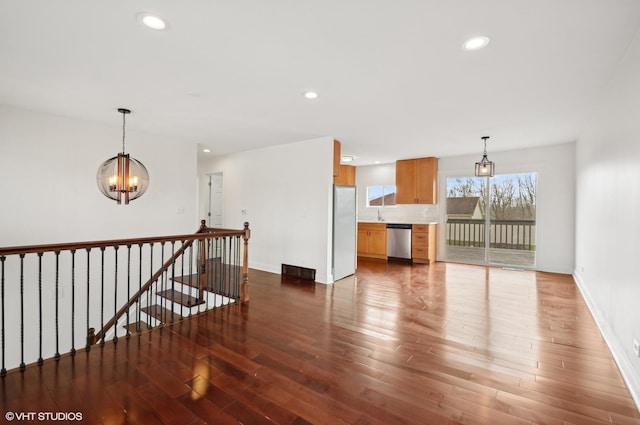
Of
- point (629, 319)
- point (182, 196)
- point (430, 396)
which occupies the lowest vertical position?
point (430, 396)

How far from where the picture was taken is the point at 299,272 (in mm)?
5367

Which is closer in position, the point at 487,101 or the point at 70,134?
the point at 487,101

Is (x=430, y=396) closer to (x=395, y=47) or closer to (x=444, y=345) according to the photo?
(x=444, y=345)

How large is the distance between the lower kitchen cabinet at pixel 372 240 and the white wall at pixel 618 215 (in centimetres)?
395

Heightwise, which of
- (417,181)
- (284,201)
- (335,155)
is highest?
(335,155)

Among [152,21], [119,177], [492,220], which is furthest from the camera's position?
[492,220]

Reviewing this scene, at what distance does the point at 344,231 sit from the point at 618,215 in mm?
3536

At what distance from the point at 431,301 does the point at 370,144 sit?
300 cm

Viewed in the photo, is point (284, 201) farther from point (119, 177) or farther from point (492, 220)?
point (492, 220)

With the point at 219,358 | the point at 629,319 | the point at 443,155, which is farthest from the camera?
the point at 443,155

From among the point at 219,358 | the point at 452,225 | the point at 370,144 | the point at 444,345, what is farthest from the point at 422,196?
the point at 219,358

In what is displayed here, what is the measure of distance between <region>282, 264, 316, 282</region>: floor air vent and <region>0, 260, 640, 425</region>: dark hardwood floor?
54.4 inches

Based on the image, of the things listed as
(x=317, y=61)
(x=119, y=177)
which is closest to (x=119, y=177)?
(x=119, y=177)

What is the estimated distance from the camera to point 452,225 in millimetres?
6984
